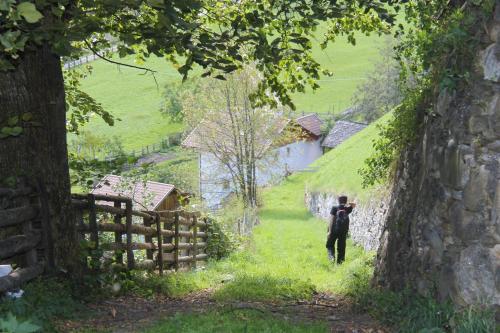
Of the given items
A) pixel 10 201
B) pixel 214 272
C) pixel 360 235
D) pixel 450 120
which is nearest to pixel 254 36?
pixel 450 120

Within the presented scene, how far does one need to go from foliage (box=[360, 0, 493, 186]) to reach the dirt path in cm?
240

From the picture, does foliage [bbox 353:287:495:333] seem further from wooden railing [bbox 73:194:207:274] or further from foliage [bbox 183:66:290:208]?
foliage [bbox 183:66:290:208]

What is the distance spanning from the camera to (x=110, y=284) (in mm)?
9070

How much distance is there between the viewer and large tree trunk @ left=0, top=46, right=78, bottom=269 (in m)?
7.53

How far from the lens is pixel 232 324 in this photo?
6527 mm

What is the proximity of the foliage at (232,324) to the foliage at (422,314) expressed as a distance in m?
0.83

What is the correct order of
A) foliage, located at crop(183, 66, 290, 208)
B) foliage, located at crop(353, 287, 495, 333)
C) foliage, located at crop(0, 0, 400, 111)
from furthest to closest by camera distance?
foliage, located at crop(183, 66, 290, 208), foliage, located at crop(0, 0, 400, 111), foliage, located at crop(353, 287, 495, 333)

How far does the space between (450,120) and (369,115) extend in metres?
54.2

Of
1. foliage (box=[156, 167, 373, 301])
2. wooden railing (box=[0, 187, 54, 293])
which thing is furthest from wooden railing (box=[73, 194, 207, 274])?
wooden railing (box=[0, 187, 54, 293])

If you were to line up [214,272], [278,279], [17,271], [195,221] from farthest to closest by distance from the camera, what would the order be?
1. [195,221]
2. [214,272]
3. [278,279]
4. [17,271]

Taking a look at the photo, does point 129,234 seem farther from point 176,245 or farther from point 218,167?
point 218,167

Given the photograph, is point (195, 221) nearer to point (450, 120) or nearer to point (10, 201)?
point (10, 201)

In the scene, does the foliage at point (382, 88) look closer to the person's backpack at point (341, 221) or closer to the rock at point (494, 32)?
the person's backpack at point (341, 221)

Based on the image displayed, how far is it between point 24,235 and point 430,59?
4.78 metres
